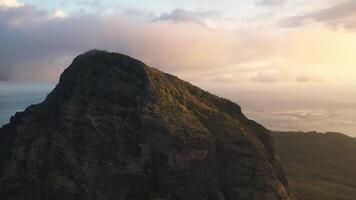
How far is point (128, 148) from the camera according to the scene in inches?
4348

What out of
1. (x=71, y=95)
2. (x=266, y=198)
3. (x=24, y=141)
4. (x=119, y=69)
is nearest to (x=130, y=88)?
(x=119, y=69)

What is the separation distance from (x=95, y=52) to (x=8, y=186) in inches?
1270

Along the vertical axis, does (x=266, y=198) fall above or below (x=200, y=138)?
below

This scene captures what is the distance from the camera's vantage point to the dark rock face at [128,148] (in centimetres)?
10856

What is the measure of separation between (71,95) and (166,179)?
27.6m

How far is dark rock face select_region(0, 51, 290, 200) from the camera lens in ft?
356

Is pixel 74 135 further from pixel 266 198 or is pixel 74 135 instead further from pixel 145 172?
pixel 266 198

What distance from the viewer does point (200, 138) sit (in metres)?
112

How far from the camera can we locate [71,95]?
12081 centimetres

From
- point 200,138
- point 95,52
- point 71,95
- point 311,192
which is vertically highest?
point 95,52

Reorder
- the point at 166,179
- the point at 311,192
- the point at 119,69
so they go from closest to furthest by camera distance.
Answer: the point at 166,179 → the point at 119,69 → the point at 311,192

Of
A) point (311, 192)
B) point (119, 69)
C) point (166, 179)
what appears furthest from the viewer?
point (311, 192)

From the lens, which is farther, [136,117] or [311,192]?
[311,192]

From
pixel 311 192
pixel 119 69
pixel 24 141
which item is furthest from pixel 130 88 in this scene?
pixel 311 192
